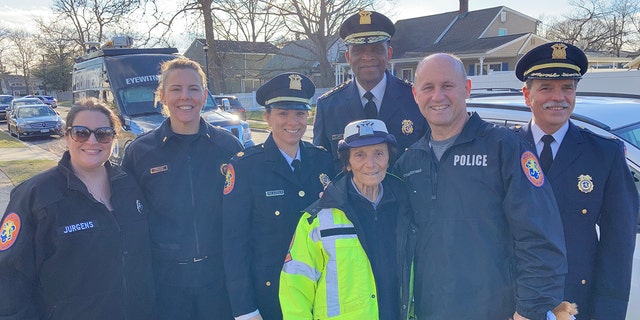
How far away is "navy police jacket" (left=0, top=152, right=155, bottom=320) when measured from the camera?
2154 millimetres

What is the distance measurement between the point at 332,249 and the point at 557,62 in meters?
1.55

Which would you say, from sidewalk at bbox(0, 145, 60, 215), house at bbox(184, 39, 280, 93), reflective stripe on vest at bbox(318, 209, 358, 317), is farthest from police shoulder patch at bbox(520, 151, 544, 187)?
house at bbox(184, 39, 280, 93)

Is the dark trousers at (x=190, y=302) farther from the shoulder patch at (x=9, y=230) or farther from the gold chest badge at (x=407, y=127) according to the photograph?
the gold chest badge at (x=407, y=127)

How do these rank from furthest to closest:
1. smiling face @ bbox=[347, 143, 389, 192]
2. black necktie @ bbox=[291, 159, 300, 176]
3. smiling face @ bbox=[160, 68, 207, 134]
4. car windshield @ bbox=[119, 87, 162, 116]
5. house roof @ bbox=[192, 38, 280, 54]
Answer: house roof @ bbox=[192, 38, 280, 54] < car windshield @ bbox=[119, 87, 162, 116] < smiling face @ bbox=[160, 68, 207, 134] < black necktie @ bbox=[291, 159, 300, 176] < smiling face @ bbox=[347, 143, 389, 192]

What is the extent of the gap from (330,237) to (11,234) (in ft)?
5.05

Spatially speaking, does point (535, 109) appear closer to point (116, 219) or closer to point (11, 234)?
point (116, 219)

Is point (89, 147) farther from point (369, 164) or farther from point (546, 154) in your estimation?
point (546, 154)

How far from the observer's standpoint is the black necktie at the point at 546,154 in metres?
2.37

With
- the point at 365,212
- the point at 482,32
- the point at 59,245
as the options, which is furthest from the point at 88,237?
the point at 482,32

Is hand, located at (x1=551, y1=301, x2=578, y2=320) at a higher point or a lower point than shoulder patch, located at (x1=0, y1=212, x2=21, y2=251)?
lower

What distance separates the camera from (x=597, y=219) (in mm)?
2240

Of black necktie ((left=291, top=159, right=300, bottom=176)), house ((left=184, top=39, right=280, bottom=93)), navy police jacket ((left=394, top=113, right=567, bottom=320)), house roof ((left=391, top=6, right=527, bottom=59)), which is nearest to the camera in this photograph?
navy police jacket ((left=394, top=113, right=567, bottom=320))

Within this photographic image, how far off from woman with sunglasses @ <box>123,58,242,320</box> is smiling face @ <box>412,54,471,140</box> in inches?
54.6

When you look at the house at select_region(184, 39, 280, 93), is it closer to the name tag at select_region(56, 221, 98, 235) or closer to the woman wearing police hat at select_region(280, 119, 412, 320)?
the name tag at select_region(56, 221, 98, 235)
